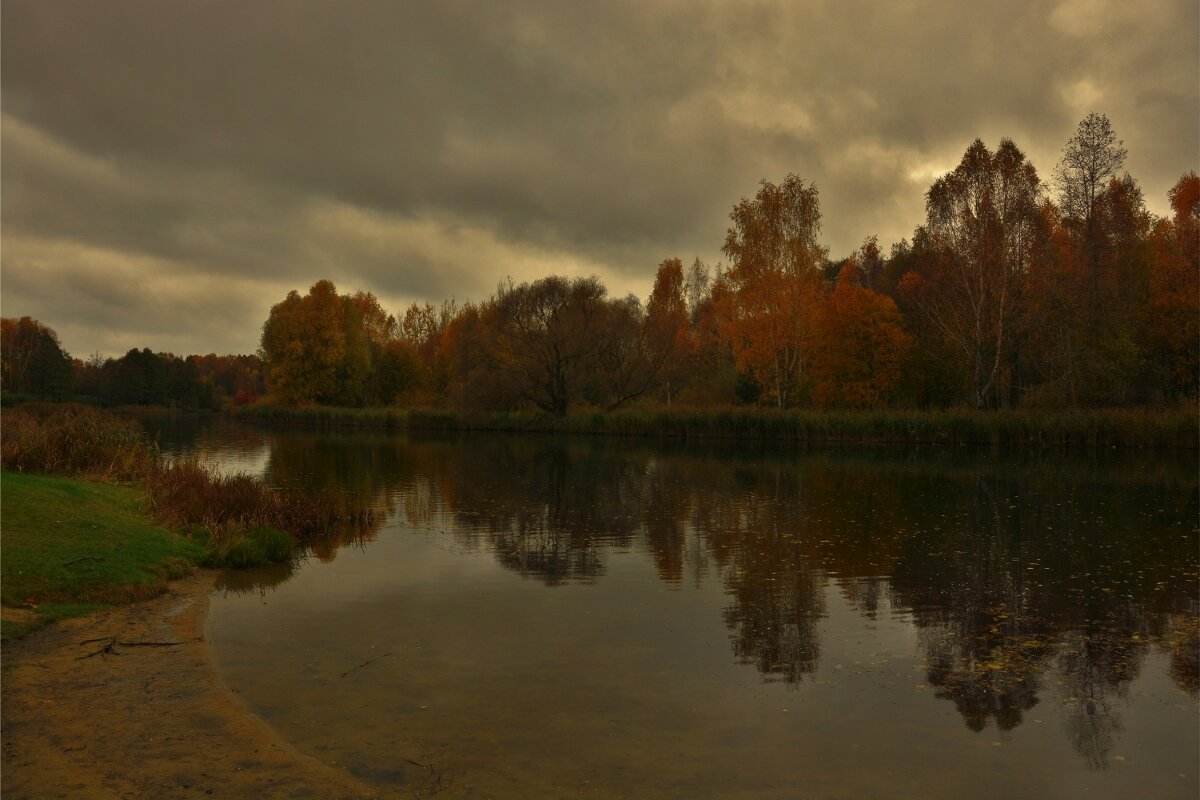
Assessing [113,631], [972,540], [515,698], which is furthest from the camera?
[972,540]

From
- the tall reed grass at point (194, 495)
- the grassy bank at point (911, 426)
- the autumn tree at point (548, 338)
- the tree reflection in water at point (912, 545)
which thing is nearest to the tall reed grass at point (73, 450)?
the tall reed grass at point (194, 495)

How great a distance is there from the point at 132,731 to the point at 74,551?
244 inches

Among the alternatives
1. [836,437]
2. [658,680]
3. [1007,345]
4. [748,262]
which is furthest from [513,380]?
[658,680]

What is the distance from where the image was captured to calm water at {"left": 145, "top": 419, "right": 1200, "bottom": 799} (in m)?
6.68

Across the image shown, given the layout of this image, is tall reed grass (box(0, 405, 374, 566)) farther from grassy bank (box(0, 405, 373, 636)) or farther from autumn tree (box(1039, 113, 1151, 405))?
autumn tree (box(1039, 113, 1151, 405))

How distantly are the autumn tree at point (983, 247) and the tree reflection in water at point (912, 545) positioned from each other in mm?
12279

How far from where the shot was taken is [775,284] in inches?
A: 2114

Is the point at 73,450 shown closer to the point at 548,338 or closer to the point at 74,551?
the point at 74,551

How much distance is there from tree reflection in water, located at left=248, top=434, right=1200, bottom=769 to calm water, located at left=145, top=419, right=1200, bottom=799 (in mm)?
75

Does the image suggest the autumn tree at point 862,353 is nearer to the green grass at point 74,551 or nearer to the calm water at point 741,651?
the calm water at point 741,651

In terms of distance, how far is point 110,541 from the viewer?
42.2 ft

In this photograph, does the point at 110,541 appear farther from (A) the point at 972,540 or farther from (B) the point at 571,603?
(A) the point at 972,540

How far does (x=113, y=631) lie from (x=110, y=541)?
4006mm

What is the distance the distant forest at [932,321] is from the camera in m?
44.8
